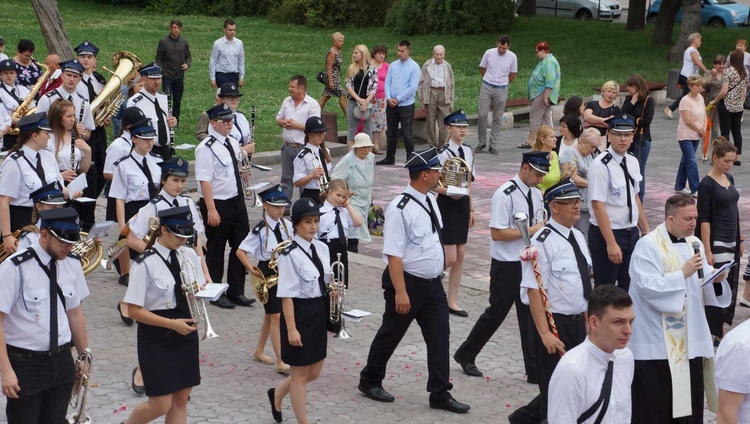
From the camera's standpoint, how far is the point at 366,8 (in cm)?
3828

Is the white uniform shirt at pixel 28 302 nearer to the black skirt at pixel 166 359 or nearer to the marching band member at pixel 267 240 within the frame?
the black skirt at pixel 166 359

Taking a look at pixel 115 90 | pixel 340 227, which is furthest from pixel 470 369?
pixel 115 90

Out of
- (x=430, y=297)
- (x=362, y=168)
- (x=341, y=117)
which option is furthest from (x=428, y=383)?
(x=341, y=117)

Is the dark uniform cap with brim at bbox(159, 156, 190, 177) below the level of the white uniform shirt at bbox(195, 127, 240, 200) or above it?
above

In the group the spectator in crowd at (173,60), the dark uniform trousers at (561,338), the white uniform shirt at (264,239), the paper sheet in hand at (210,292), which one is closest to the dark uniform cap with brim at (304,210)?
the paper sheet in hand at (210,292)

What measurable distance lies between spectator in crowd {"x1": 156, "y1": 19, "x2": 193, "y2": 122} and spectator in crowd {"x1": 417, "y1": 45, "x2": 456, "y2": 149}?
453 cm

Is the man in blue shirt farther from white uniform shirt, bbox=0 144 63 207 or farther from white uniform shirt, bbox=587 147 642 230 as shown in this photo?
white uniform shirt, bbox=0 144 63 207

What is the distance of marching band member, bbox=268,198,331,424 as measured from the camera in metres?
7.67

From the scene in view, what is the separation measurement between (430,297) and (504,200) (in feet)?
3.42

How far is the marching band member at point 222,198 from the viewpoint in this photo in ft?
34.7

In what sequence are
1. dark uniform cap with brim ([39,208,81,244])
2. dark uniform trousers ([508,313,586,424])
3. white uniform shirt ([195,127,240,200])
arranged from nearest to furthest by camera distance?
dark uniform cap with brim ([39,208,81,244]) < dark uniform trousers ([508,313,586,424]) < white uniform shirt ([195,127,240,200])

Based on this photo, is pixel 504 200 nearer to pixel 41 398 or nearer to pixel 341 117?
pixel 41 398

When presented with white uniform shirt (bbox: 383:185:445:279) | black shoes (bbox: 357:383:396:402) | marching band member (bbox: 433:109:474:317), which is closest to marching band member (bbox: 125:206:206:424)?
white uniform shirt (bbox: 383:185:445:279)

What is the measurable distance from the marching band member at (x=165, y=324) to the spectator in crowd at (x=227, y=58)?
42.7ft
